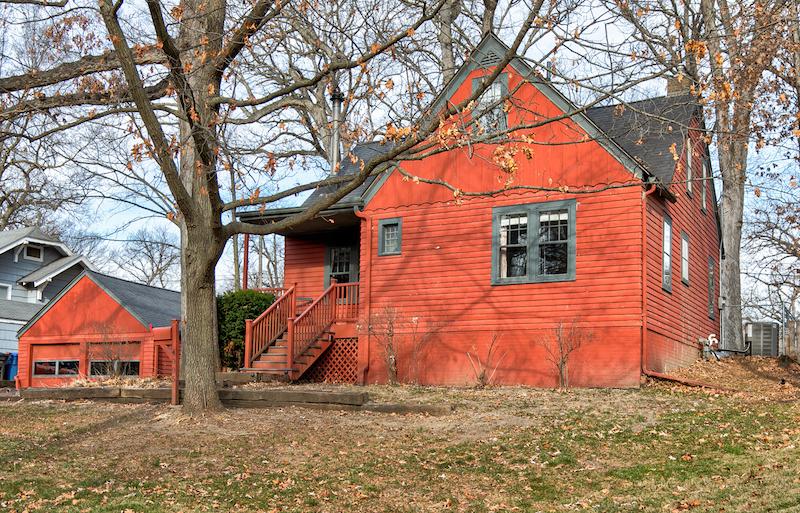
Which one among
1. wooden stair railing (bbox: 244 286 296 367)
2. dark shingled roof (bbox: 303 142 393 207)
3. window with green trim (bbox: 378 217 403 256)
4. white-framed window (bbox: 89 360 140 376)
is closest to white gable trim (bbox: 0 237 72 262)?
white-framed window (bbox: 89 360 140 376)

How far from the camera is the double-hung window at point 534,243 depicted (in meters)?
17.2

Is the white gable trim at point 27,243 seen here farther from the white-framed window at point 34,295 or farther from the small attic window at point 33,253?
the white-framed window at point 34,295

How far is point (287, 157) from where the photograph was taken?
93.2ft

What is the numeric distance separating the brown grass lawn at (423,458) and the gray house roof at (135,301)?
32.9 ft

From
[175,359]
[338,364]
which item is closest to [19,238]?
[338,364]

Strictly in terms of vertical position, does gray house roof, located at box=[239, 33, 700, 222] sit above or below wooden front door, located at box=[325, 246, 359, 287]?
above

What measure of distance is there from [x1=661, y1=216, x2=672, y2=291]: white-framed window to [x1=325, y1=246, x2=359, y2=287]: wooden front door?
7.57 m

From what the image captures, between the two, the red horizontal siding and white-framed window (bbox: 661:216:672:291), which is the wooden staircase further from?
white-framed window (bbox: 661:216:672:291)

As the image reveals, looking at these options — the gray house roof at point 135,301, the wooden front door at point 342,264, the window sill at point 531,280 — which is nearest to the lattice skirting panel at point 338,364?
the wooden front door at point 342,264

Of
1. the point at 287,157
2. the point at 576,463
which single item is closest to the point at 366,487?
the point at 576,463

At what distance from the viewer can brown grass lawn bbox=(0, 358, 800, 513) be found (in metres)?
8.75

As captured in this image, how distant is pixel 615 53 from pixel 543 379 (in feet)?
27.0

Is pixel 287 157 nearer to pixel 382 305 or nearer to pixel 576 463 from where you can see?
pixel 382 305

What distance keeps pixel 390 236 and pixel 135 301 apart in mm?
9672
